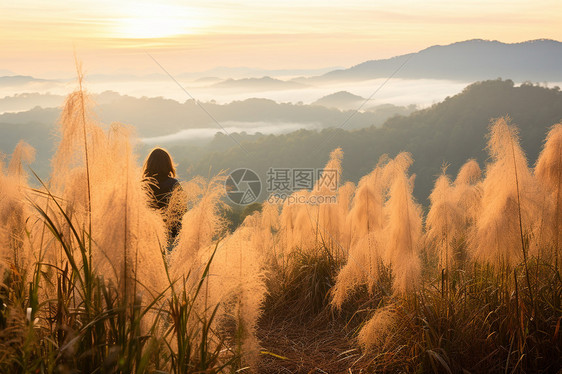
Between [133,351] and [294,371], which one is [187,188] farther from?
[294,371]

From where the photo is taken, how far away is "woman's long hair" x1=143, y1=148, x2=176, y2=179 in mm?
4992

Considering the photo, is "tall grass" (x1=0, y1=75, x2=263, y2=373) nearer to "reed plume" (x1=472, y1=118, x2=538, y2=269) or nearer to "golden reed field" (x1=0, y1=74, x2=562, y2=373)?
"golden reed field" (x1=0, y1=74, x2=562, y2=373)

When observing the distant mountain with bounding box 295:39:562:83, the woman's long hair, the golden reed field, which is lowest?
the golden reed field

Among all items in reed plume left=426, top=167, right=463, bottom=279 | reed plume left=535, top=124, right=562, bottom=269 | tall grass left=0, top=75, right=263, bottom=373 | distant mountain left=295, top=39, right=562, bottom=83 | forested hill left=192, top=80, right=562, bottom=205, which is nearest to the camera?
tall grass left=0, top=75, right=263, bottom=373

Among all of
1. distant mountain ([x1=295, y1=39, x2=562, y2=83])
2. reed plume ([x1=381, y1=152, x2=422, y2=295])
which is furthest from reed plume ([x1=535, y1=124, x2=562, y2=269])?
distant mountain ([x1=295, y1=39, x2=562, y2=83])

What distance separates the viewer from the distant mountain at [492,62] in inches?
2124

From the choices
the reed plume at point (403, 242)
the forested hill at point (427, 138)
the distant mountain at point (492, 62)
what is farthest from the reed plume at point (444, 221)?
the distant mountain at point (492, 62)

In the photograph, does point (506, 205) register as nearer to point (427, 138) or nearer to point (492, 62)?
point (427, 138)

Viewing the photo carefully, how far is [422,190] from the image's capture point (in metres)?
25.7

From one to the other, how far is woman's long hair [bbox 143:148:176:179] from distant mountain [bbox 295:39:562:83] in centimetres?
4710

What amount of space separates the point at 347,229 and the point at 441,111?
4784 cm

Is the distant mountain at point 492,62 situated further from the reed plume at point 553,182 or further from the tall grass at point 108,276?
the tall grass at point 108,276

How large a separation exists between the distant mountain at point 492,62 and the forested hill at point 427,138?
3.69 metres

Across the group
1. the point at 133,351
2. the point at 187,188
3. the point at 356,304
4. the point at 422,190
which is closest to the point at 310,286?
the point at 356,304
